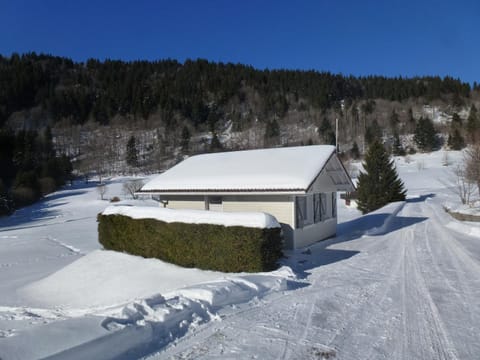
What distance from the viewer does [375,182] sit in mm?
31672

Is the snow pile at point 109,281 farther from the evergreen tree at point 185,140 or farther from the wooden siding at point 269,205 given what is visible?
the evergreen tree at point 185,140

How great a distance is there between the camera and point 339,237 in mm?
16484

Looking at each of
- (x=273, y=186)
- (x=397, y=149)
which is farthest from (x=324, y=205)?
(x=397, y=149)

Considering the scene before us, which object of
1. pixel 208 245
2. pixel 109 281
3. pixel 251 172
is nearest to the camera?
pixel 208 245

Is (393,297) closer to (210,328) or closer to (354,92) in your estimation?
(210,328)

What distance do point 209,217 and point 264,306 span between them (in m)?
4.24

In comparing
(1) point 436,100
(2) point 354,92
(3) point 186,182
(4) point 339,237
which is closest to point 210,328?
(3) point 186,182

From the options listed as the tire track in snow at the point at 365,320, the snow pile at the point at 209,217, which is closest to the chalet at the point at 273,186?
the snow pile at the point at 209,217

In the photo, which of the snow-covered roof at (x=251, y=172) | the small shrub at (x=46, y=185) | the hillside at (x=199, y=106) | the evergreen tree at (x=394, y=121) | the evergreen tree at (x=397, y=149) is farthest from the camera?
the hillside at (x=199, y=106)

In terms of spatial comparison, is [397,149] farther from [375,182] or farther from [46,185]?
[46,185]

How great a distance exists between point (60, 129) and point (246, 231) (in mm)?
113352

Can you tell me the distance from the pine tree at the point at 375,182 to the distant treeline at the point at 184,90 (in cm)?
8049

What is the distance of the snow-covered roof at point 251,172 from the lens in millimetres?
12891

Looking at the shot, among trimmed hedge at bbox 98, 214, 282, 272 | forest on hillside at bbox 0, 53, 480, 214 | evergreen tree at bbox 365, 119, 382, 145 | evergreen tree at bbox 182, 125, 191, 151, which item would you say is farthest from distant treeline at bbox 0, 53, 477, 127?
trimmed hedge at bbox 98, 214, 282, 272
